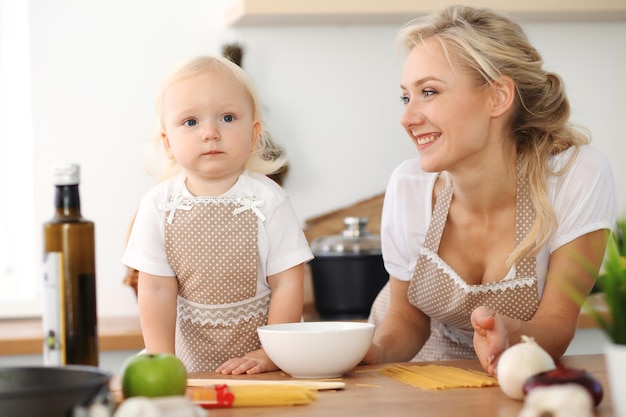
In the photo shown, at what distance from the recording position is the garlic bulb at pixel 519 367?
44.0 inches

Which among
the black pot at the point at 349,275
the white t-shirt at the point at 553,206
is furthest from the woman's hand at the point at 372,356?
the black pot at the point at 349,275

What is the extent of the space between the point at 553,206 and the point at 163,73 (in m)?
1.62

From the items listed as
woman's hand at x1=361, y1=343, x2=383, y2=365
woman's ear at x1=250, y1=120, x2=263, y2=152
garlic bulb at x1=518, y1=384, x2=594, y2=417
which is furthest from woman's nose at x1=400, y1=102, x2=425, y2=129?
garlic bulb at x1=518, y1=384, x2=594, y2=417

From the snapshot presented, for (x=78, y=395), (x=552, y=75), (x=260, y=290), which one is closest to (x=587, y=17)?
(x=552, y=75)

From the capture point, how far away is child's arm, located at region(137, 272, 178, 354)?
1624 mm

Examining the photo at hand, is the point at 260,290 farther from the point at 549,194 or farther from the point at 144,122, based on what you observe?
the point at 144,122

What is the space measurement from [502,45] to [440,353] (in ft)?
2.20

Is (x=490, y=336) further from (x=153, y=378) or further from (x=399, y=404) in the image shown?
(x=153, y=378)

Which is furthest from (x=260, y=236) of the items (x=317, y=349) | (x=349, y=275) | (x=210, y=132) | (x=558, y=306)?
(x=349, y=275)

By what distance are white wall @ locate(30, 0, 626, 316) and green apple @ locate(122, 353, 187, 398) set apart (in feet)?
6.27

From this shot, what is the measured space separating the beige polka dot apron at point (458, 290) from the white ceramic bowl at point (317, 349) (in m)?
0.49

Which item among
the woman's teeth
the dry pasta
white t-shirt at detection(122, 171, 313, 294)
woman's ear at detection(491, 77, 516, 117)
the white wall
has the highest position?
the white wall

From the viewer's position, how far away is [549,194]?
177 centimetres

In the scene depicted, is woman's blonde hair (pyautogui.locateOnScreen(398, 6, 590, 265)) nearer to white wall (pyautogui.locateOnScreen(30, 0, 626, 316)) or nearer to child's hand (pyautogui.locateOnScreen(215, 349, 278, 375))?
child's hand (pyautogui.locateOnScreen(215, 349, 278, 375))
